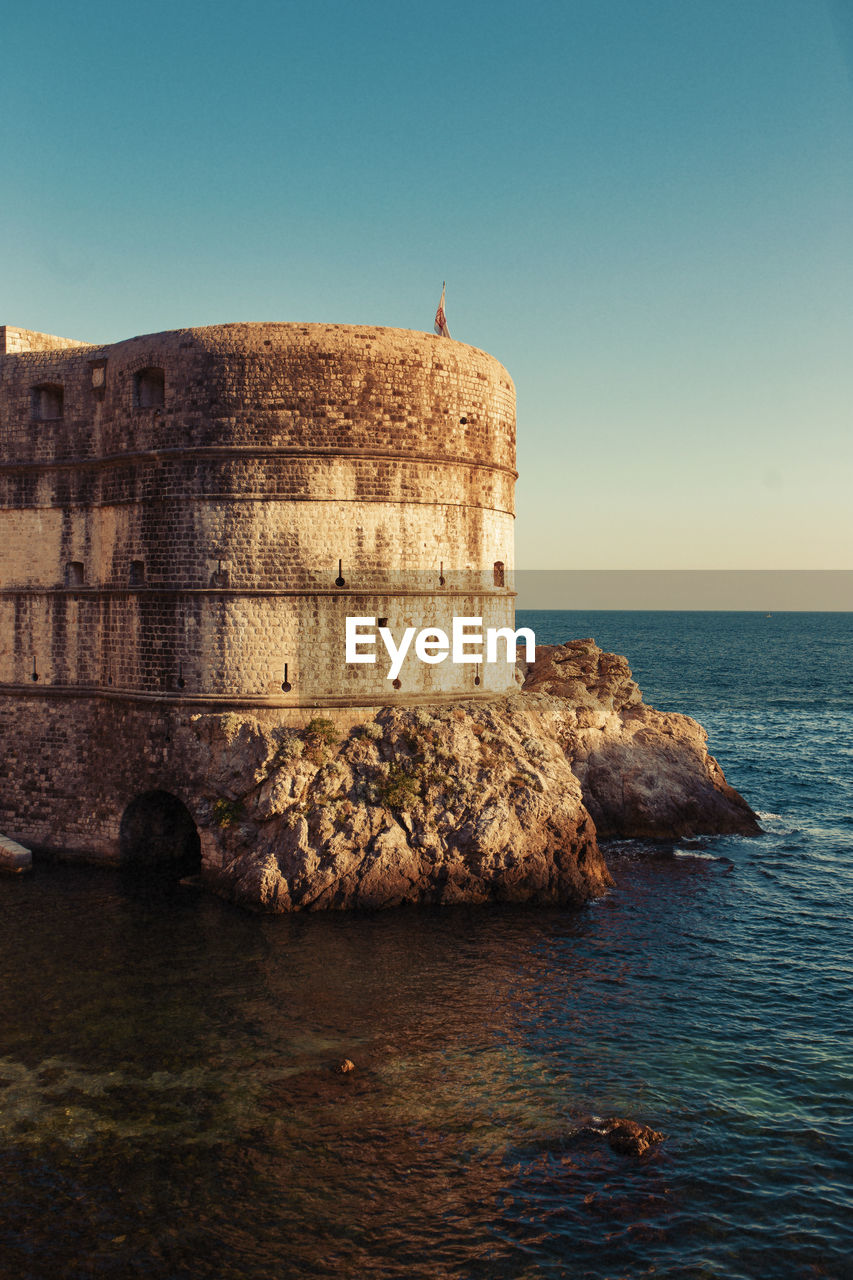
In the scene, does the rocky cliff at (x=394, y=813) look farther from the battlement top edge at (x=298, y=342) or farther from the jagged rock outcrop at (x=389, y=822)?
the battlement top edge at (x=298, y=342)

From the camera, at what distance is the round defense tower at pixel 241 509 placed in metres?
24.5

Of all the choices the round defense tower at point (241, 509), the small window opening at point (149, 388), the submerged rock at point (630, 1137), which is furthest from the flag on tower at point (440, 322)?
the submerged rock at point (630, 1137)

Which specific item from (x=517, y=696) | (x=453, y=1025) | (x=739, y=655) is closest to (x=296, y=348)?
(x=517, y=696)

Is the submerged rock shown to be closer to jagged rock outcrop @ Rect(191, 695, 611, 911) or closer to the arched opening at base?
jagged rock outcrop @ Rect(191, 695, 611, 911)

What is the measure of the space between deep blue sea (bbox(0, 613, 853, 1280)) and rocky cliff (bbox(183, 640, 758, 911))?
0.87 m

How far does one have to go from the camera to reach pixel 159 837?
26469 millimetres

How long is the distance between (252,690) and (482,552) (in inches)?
314

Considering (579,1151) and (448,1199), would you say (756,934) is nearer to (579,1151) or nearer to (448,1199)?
(579,1151)

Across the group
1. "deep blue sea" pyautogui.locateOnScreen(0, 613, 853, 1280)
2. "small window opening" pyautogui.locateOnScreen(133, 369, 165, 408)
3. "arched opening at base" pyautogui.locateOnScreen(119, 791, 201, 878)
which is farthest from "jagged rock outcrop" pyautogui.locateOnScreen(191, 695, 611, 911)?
"small window opening" pyautogui.locateOnScreen(133, 369, 165, 408)

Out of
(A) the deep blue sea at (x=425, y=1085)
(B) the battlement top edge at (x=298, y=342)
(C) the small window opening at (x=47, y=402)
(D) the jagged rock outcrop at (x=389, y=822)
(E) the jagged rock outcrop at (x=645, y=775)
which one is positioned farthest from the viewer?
(E) the jagged rock outcrop at (x=645, y=775)

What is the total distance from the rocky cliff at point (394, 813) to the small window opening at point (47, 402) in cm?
1025

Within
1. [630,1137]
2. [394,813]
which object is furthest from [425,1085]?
[394,813]

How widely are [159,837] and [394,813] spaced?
7590 millimetres

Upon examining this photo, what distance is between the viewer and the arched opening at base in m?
25.6
